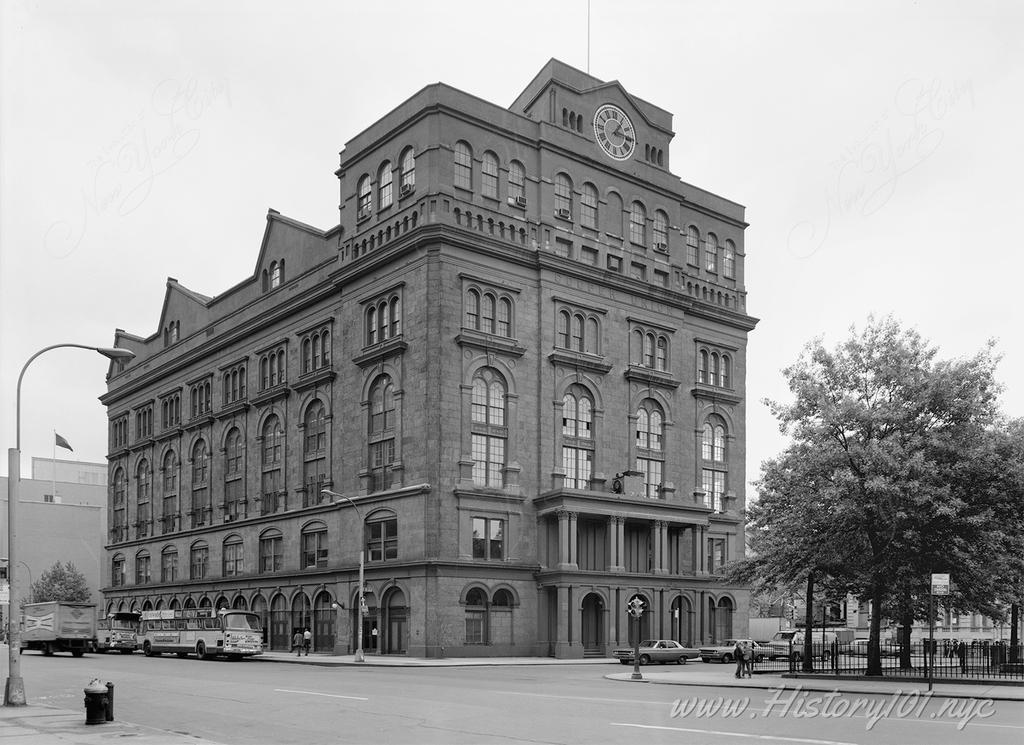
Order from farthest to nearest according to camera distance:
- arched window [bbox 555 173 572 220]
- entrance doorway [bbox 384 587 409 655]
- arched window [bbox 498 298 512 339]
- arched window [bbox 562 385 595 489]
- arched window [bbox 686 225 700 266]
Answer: arched window [bbox 686 225 700 266] → arched window [bbox 555 173 572 220] → arched window [bbox 562 385 595 489] → arched window [bbox 498 298 512 339] → entrance doorway [bbox 384 587 409 655]

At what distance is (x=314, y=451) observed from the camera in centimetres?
7119

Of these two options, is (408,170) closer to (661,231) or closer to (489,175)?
(489,175)

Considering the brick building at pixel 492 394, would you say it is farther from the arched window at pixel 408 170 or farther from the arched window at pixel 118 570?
the arched window at pixel 118 570

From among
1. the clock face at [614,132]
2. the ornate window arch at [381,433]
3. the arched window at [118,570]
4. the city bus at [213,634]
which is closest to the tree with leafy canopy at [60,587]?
the arched window at [118,570]

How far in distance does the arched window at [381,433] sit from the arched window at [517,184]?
1347 cm

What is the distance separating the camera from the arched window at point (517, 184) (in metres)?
65.5

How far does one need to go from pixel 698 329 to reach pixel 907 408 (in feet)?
128

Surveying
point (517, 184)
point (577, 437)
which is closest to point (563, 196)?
point (517, 184)

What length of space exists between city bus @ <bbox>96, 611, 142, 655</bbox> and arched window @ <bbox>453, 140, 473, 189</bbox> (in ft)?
109

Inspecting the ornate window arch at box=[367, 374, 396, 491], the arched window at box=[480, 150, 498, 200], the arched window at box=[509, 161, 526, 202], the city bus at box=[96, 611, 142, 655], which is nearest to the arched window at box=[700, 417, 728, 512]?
the arched window at box=[509, 161, 526, 202]

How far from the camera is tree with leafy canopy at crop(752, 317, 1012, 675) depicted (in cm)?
3572

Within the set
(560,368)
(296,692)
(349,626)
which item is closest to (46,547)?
(349,626)

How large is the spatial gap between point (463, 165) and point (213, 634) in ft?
98.0

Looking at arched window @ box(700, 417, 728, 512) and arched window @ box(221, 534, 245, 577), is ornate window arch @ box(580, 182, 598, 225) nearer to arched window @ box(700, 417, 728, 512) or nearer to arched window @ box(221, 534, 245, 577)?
arched window @ box(700, 417, 728, 512)
